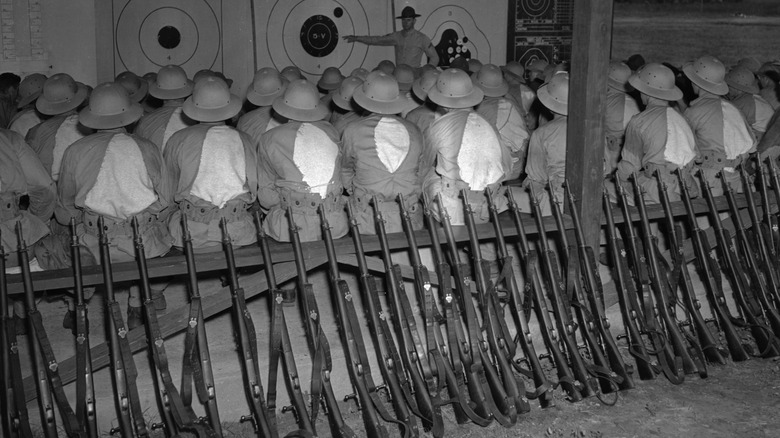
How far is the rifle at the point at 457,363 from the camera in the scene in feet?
15.0

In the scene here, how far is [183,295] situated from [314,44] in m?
5.97

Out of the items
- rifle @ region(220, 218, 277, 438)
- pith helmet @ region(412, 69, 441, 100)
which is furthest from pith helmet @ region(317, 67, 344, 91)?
rifle @ region(220, 218, 277, 438)

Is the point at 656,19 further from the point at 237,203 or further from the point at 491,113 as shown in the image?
the point at 237,203

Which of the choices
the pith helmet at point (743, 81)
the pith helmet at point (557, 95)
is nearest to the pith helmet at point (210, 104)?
the pith helmet at point (557, 95)

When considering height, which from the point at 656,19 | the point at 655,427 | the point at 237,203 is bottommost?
the point at 655,427

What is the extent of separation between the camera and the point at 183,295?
20.8 ft

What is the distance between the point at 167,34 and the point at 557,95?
6.13 metres

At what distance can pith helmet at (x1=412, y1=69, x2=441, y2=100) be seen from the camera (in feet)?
23.3

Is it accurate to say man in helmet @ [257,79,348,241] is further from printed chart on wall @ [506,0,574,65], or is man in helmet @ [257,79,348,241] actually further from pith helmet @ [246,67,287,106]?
printed chart on wall @ [506,0,574,65]

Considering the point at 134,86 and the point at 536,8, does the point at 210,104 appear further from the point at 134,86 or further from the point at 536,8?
the point at 536,8

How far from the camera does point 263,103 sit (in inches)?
262

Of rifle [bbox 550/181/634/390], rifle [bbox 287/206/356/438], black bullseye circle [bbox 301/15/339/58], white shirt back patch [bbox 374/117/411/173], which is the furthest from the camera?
black bullseye circle [bbox 301/15/339/58]

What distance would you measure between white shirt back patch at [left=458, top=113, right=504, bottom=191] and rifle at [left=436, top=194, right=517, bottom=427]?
2.49ft

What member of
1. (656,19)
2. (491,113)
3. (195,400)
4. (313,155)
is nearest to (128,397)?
(195,400)
